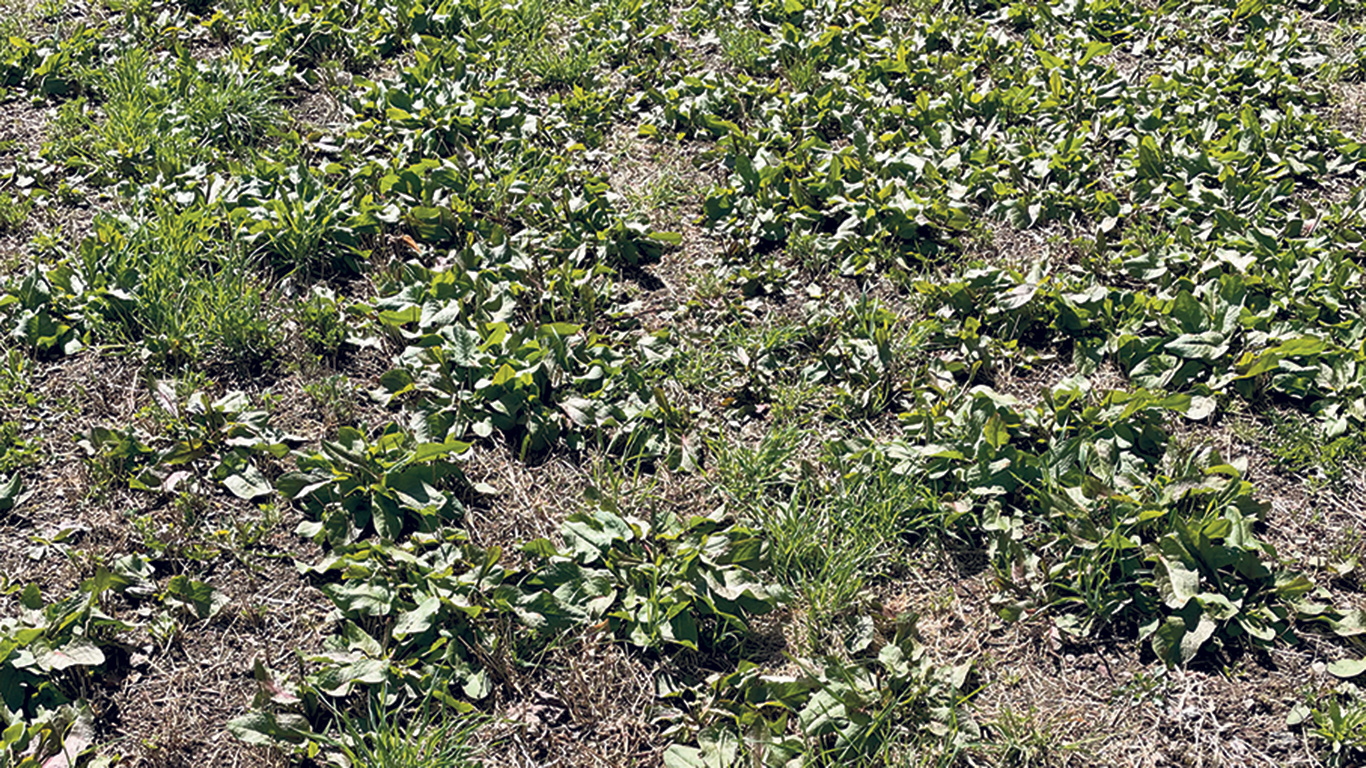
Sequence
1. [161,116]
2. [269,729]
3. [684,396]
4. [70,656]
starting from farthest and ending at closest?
1. [161,116]
2. [684,396]
3. [70,656]
4. [269,729]

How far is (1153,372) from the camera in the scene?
3.44m

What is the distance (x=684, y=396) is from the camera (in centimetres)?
346

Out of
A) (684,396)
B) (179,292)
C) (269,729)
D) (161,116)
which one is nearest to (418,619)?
(269,729)

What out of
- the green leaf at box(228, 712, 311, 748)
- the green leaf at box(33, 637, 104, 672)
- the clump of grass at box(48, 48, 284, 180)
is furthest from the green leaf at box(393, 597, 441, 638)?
the clump of grass at box(48, 48, 284, 180)

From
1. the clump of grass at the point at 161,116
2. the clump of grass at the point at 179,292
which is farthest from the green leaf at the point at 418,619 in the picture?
the clump of grass at the point at 161,116

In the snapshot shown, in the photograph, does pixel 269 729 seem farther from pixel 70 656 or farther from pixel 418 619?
pixel 70 656

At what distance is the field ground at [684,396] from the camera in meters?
2.60

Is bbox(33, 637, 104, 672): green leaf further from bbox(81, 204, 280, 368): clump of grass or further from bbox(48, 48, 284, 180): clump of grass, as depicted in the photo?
bbox(48, 48, 284, 180): clump of grass

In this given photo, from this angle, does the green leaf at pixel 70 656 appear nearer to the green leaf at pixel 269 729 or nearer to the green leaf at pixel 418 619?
the green leaf at pixel 269 729

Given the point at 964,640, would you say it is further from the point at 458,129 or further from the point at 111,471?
the point at 458,129

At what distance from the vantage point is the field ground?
8.54 ft

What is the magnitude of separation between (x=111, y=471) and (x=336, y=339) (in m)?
0.81

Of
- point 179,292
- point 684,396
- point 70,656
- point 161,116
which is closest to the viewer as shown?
point 70,656

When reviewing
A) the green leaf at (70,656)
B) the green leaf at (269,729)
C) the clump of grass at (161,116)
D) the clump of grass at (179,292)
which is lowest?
the green leaf at (269,729)
